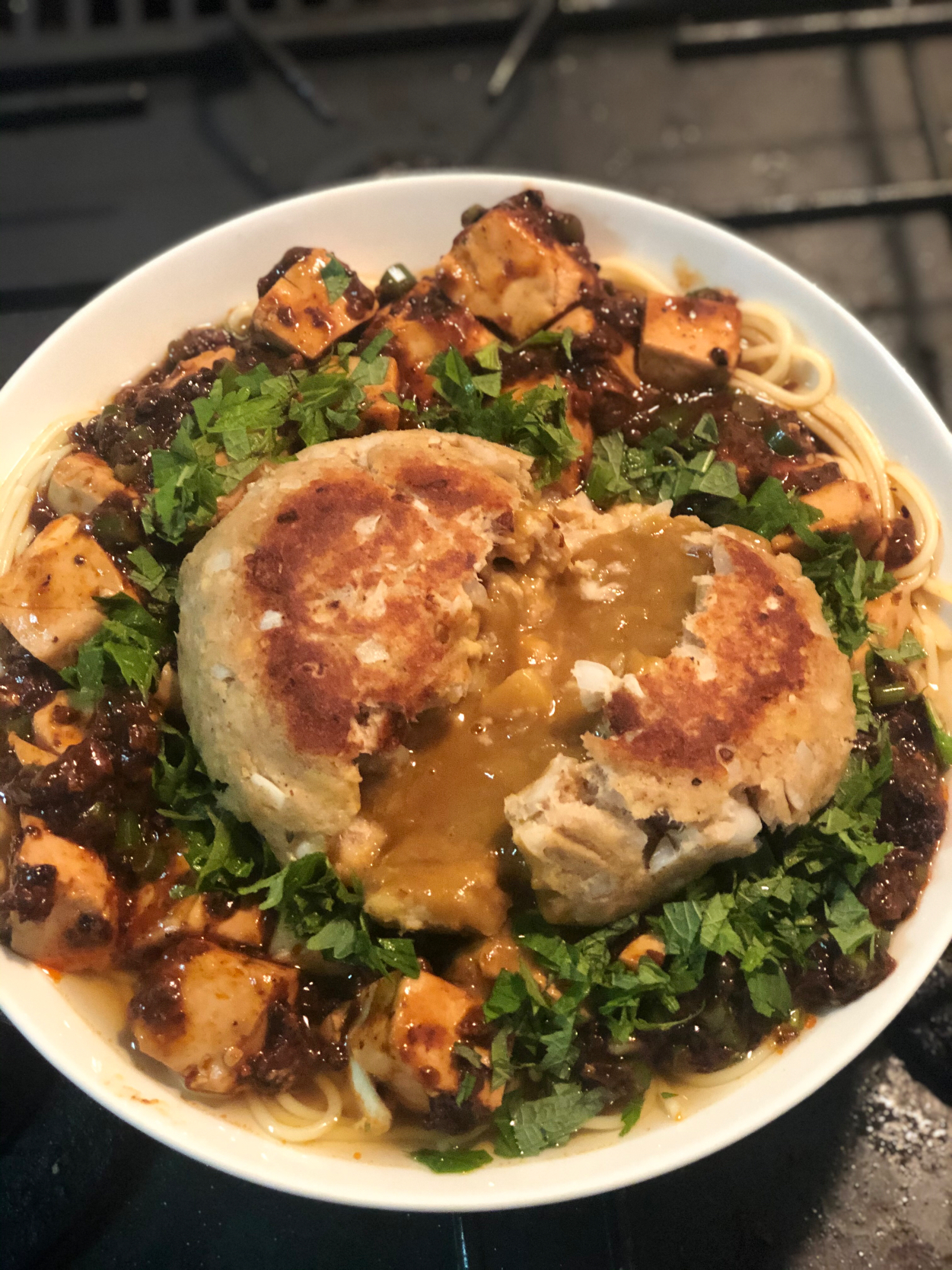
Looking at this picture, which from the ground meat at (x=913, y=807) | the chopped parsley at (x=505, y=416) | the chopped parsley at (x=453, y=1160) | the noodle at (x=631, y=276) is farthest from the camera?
the noodle at (x=631, y=276)

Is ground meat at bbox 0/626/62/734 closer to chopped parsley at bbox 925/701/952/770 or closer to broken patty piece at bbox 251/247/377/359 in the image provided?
broken patty piece at bbox 251/247/377/359

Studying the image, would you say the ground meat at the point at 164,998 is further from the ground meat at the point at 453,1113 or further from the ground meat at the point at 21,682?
the ground meat at the point at 21,682

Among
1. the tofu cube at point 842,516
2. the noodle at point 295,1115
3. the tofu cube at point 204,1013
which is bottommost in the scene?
the noodle at point 295,1115

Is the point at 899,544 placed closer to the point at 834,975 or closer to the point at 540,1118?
the point at 834,975

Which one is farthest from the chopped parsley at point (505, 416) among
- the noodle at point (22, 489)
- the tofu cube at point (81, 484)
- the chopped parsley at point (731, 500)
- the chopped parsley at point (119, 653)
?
the noodle at point (22, 489)

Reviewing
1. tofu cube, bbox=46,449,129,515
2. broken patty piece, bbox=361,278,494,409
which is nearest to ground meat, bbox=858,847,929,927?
broken patty piece, bbox=361,278,494,409
